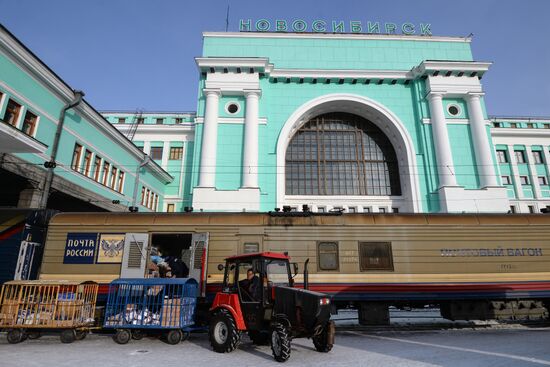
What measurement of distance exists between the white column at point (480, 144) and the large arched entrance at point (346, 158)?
518 cm

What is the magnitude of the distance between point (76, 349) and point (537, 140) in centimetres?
4919

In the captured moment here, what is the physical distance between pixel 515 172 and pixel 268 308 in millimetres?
41205

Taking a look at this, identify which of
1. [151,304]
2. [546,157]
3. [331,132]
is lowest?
[151,304]

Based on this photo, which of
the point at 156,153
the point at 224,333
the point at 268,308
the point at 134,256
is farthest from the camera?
the point at 156,153

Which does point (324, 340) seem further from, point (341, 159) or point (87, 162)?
point (341, 159)

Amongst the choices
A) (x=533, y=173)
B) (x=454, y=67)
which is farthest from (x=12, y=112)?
(x=533, y=173)

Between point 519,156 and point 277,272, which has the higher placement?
point 519,156

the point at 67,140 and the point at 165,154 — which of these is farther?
the point at 165,154

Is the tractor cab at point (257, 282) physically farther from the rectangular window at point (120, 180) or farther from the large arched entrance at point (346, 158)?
the rectangular window at point (120, 180)

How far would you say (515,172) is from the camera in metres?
37.2

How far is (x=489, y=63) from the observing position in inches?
1107

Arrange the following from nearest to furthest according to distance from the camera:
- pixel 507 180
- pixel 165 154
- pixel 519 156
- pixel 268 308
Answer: pixel 268 308 → pixel 165 154 → pixel 507 180 → pixel 519 156

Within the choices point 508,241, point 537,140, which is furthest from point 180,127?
point 537,140

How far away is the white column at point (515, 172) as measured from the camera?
120 feet
